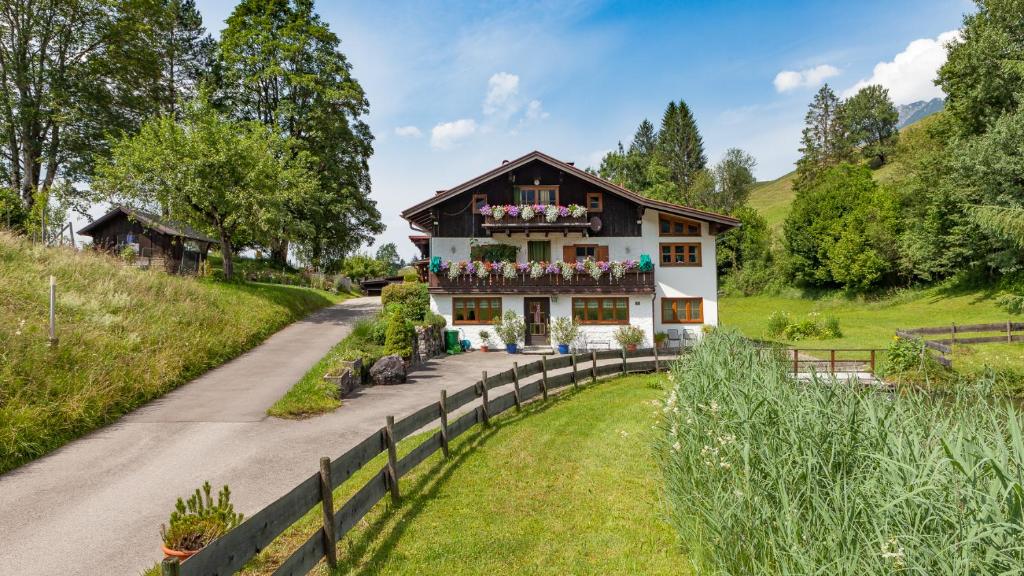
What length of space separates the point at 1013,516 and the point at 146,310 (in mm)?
21049

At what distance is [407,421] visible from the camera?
8078 millimetres

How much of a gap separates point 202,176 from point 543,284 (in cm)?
1812

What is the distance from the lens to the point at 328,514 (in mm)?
5480

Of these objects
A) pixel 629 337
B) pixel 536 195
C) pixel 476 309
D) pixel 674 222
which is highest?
pixel 536 195

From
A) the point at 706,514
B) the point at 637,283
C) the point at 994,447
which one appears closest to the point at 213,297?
the point at 637,283

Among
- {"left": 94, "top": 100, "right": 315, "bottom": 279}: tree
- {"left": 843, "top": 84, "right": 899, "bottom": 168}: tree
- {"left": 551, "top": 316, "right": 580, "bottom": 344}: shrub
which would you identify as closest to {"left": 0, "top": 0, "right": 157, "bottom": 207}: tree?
{"left": 94, "top": 100, "right": 315, "bottom": 279}: tree

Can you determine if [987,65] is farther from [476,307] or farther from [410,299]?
[410,299]

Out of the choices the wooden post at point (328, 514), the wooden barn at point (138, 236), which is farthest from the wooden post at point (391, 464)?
the wooden barn at point (138, 236)

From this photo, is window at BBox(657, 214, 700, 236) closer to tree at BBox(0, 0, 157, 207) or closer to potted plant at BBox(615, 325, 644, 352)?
potted plant at BBox(615, 325, 644, 352)

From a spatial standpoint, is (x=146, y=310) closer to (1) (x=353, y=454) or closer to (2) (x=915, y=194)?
(1) (x=353, y=454)

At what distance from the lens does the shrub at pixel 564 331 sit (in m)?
25.4

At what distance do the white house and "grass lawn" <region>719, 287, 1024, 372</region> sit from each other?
7.33 meters

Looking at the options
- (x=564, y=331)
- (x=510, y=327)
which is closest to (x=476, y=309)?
(x=510, y=327)

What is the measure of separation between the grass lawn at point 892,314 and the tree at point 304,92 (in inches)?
1298
